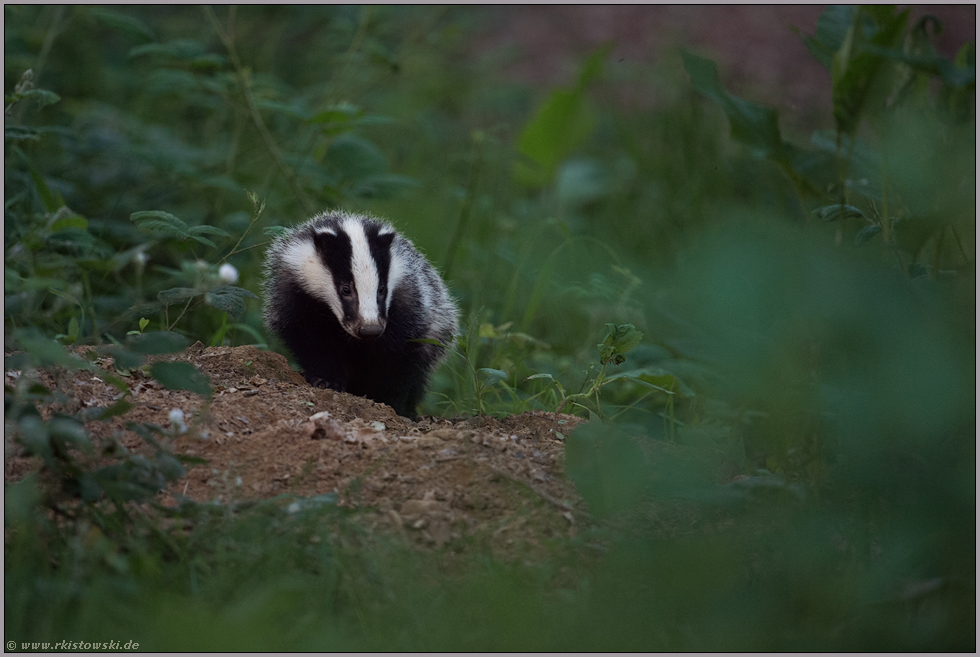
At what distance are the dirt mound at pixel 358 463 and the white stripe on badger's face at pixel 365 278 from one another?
62cm

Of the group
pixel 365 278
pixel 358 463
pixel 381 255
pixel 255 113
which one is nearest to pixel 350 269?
pixel 365 278

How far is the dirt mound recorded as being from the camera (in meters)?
2.72

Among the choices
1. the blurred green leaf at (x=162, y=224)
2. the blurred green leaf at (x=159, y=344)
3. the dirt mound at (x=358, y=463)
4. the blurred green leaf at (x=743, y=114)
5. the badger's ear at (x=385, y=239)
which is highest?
the blurred green leaf at (x=743, y=114)

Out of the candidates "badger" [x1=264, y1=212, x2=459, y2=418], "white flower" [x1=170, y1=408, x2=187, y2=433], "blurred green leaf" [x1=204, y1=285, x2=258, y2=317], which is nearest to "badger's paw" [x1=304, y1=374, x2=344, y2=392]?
"badger" [x1=264, y1=212, x2=459, y2=418]

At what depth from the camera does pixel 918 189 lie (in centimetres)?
203

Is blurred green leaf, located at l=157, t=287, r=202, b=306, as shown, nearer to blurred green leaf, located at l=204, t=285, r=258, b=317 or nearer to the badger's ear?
blurred green leaf, located at l=204, t=285, r=258, b=317

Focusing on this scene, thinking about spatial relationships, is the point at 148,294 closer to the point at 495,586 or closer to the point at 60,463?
the point at 60,463

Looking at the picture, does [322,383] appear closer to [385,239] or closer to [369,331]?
[369,331]

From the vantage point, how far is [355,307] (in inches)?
155

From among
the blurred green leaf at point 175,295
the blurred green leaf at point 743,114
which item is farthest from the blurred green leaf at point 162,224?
the blurred green leaf at point 743,114

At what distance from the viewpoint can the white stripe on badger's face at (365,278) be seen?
389 centimetres

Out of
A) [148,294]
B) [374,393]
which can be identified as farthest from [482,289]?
[148,294]

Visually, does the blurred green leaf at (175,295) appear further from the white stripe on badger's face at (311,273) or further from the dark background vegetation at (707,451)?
the white stripe on badger's face at (311,273)

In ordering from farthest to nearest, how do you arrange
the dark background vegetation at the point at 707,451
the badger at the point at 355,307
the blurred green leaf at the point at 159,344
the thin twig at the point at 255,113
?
the thin twig at the point at 255,113 < the badger at the point at 355,307 < the blurred green leaf at the point at 159,344 < the dark background vegetation at the point at 707,451
